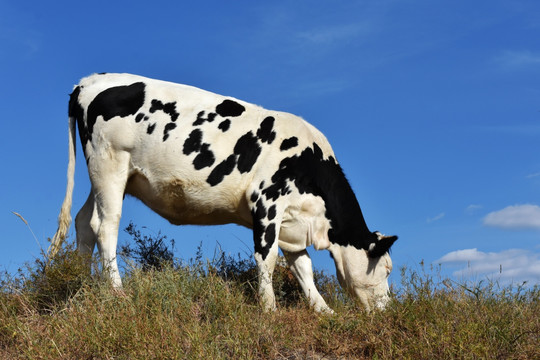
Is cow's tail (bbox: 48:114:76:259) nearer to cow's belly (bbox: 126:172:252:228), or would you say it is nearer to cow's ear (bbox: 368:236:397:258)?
cow's belly (bbox: 126:172:252:228)

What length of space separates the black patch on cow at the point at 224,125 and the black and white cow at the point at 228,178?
0.05ft

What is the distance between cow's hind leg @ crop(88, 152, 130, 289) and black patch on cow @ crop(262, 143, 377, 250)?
243 centimetres

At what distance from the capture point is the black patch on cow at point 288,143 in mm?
10031

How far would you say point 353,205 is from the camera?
10414mm

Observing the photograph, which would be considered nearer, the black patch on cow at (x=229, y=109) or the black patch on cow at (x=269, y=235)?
the black patch on cow at (x=269, y=235)

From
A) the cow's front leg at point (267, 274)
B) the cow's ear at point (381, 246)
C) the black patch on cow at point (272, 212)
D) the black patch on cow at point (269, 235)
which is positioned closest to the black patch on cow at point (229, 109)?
the black patch on cow at point (272, 212)

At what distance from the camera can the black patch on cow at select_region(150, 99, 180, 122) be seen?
33.2 ft

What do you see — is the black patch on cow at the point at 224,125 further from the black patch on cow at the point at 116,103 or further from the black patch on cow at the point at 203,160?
the black patch on cow at the point at 116,103

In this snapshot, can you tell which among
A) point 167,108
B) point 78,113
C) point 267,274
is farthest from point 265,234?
point 78,113

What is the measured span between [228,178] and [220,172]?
0.16 m

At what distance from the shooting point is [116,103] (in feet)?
33.8

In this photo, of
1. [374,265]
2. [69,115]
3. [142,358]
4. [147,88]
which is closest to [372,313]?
[374,265]

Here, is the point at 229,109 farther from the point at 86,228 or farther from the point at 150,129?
the point at 86,228

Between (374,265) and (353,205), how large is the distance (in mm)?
1019
